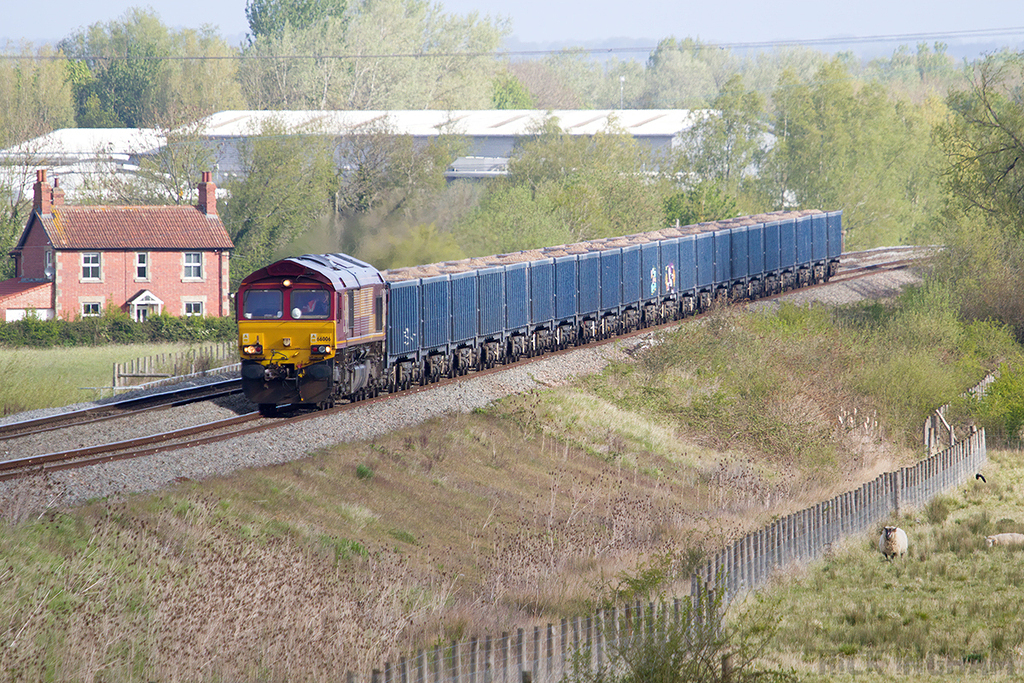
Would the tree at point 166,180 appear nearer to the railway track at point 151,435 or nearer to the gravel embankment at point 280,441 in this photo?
the gravel embankment at point 280,441

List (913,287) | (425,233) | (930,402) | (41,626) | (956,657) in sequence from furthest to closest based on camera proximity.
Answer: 1. (425,233)
2. (913,287)
3. (930,402)
4. (956,657)
5. (41,626)

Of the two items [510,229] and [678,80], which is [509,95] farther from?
[510,229]

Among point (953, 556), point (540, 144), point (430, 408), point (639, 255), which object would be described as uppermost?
point (540, 144)

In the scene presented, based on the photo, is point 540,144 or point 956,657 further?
point 540,144

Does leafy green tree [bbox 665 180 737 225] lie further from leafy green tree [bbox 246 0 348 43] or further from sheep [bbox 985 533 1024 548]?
leafy green tree [bbox 246 0 348 43]

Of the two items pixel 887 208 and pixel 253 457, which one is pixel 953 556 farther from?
pixel 887 208

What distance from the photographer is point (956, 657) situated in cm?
1355

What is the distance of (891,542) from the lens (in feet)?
60.6

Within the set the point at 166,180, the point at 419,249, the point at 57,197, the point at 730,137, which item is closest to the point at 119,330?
the point at 57,197

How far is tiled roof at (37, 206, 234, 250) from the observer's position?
55.0 meters

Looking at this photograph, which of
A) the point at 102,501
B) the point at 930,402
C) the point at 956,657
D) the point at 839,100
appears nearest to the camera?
the point at 956,657

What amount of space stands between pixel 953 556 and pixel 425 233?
33.8m

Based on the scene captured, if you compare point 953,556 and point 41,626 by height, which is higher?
point 41,626

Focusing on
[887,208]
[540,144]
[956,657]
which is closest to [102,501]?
[956,657]
